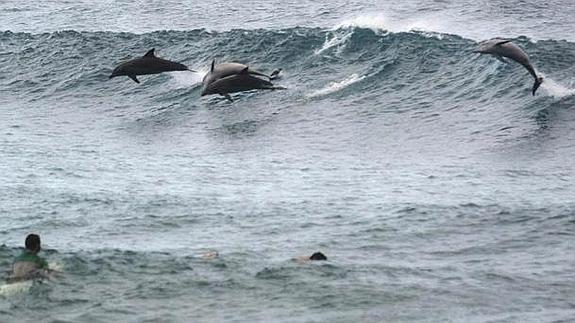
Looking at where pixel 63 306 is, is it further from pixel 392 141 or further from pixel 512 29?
pixel 512 29

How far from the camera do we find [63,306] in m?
16.8

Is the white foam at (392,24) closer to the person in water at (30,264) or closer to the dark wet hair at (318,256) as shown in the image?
the dark wet hair at (318,256)

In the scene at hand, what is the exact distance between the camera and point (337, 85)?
A: 31.8 meters

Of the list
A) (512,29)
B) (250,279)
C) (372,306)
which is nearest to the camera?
(372,306)

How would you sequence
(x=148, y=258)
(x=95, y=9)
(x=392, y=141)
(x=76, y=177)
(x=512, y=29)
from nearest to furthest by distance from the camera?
(x=148, y=258) → (x=76, y=177) → (x=392, y=141) → (x=512, y=29) → (x=95, y=9)

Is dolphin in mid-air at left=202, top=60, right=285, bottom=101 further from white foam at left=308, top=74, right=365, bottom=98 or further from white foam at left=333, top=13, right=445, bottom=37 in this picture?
white foam at left=333, top=13, right=445, bottom=37

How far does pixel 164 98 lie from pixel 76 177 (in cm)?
828

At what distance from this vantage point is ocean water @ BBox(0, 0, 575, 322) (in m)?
17.0

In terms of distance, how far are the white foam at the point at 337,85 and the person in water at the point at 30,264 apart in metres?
14.1

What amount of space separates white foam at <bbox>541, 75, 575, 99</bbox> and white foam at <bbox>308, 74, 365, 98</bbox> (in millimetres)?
5219

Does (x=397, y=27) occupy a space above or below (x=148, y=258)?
above

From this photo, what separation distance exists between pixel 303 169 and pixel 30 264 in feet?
27.3

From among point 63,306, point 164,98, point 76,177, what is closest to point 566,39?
point 164,98

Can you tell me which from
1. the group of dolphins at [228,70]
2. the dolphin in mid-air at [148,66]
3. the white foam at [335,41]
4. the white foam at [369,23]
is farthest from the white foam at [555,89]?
the dolphin in mid-air at [148,66]
